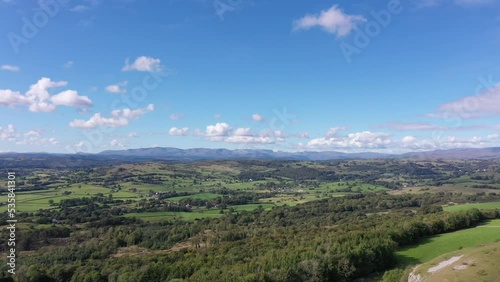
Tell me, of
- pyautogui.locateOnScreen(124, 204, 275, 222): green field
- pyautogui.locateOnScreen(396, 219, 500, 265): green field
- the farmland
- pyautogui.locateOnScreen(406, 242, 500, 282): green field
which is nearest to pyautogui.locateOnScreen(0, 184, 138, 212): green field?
the farmland

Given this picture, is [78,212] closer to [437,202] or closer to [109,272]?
[109,272]

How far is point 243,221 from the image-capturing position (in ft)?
394

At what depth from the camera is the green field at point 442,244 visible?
49125 millimetres

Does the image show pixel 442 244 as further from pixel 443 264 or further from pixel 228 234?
pixel 228 234

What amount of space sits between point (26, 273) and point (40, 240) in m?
48.5

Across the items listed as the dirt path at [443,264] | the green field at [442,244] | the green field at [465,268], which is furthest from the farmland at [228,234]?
the green field at [465,268]

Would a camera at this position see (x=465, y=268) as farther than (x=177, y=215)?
No

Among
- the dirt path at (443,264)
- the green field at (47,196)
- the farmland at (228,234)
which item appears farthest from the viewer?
the green field at (47,196)

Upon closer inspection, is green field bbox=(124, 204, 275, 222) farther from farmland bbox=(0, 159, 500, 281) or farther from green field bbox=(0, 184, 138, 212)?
green field bbox=(0, 184, 138, 212)

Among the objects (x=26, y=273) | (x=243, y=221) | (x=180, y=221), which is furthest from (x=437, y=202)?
(x=26, y=273)

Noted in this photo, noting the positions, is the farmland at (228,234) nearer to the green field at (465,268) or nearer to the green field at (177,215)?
the green field at (177,215)

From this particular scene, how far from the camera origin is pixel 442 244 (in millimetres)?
53594

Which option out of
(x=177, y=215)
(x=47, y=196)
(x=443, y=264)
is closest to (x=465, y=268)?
(x=443, y=264)

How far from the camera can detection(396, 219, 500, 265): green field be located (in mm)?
49125
